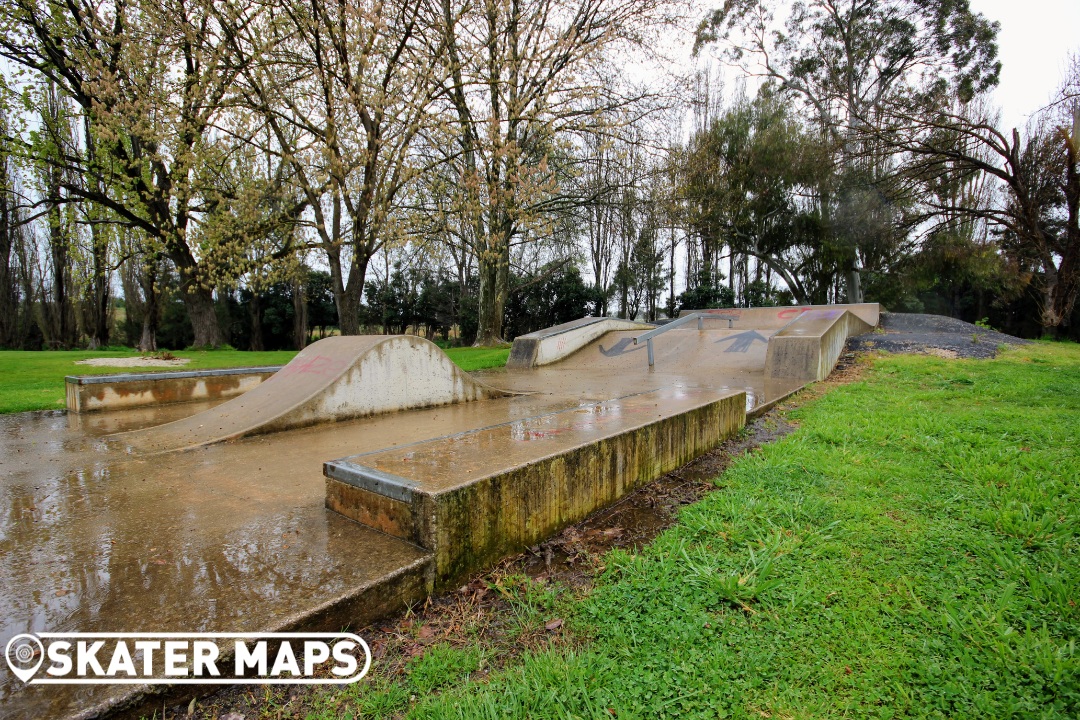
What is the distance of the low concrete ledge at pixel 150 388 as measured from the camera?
565 centimetres

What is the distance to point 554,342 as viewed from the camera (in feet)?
36.7

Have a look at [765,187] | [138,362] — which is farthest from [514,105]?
[765,187]

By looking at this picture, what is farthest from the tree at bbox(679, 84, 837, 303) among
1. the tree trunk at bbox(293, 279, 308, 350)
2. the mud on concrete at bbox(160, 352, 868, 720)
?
the mud on concrete at bbox(160, 352, 868, 720)

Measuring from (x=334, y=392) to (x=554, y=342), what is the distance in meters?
6.99

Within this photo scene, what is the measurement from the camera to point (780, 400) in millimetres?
6242

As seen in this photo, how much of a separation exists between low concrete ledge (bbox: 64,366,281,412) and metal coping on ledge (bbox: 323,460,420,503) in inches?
173

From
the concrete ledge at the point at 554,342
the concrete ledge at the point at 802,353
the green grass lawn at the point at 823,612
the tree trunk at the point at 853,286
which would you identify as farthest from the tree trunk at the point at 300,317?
the tree trunk at the point at 853,286

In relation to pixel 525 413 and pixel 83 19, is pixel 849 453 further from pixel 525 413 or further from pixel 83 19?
pixel 83 19

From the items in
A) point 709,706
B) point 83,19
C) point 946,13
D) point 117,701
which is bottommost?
point 709,706

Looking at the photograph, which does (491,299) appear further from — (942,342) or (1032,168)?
(1032,168)

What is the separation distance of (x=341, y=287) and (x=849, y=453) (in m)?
9.16

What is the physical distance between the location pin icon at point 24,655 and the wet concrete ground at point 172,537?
1.1 inches

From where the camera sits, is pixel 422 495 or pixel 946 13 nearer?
pixel 422 495

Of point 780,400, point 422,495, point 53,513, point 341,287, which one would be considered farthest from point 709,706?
point 341,287
